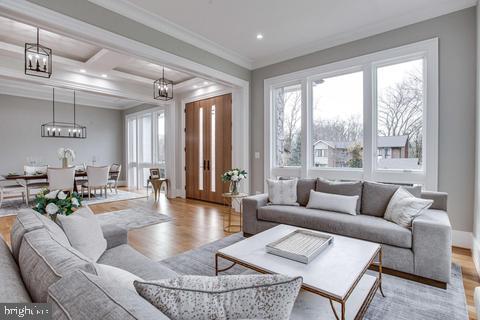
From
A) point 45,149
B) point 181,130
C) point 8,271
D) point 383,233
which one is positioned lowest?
point 383,233

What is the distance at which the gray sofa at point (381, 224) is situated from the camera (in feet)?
7.07

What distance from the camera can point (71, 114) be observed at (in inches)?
318

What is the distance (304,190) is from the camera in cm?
358

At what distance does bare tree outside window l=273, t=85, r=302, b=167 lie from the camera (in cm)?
464

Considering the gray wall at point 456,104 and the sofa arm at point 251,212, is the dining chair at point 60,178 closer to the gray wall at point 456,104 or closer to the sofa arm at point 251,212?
the sofa arm at point 251,212

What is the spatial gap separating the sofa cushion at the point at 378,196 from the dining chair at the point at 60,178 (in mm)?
6069

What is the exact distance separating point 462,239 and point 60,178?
736 cm

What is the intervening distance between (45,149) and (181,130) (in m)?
4.61

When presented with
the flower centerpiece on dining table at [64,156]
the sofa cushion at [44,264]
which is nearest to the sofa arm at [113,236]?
the sofa cushion at [44,264]

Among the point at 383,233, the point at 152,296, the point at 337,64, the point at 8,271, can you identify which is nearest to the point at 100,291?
the point at 152,296

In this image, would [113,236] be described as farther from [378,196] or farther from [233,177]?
[378,196]

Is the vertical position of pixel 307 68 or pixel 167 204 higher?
pixel 307 68

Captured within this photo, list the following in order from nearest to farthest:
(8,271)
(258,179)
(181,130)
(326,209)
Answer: (8,271) < (326,209) < (258,179) < (181,130)

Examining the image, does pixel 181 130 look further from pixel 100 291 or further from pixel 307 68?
pixel 100 291
